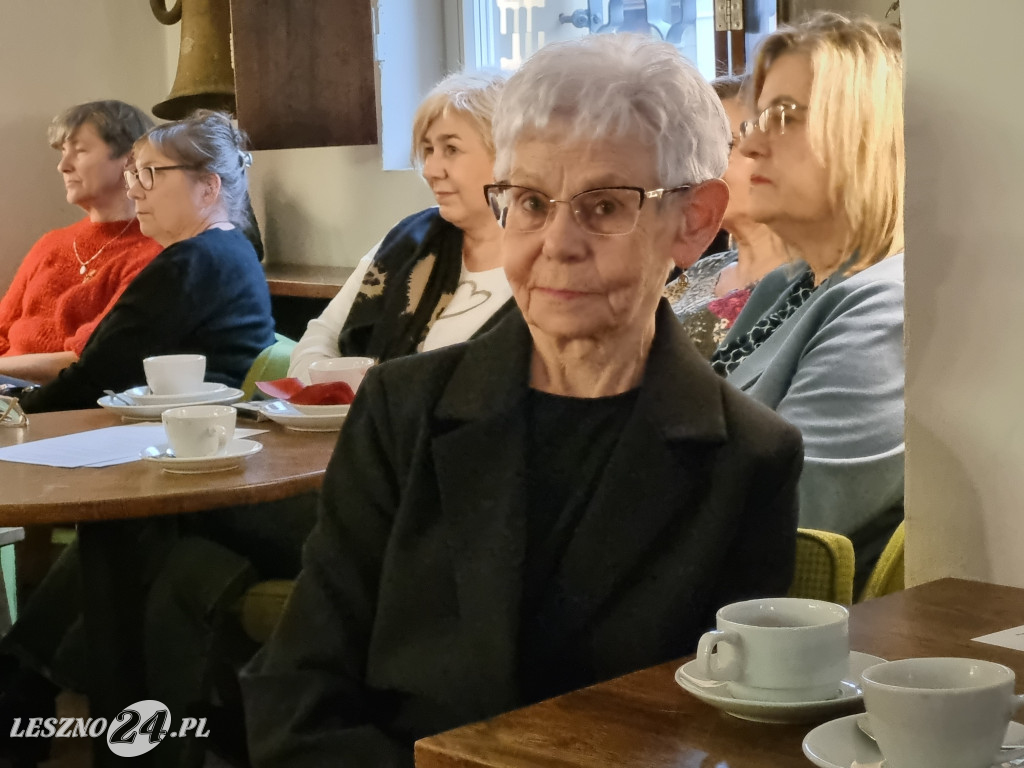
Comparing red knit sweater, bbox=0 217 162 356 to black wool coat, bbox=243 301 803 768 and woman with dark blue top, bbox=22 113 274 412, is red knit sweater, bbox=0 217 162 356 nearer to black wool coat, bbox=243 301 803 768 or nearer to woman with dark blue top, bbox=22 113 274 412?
woman with dark blue top, bbox=22 113 274 412

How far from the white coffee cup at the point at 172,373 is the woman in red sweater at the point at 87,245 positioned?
1.45 metres

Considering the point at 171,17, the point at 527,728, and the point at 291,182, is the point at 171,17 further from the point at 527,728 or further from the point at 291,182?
the point at 527,728

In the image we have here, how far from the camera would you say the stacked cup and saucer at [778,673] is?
2.68 feet

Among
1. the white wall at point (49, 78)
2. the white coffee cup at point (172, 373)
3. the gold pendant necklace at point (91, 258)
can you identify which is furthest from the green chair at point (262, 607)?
the white wall at point (49, 78)

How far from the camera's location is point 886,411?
1.64m

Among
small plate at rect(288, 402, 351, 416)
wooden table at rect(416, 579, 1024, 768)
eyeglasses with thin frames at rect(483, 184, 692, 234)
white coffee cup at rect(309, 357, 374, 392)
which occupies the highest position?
eyeglasses with thin frames at rect(483, 184, 692, 234)

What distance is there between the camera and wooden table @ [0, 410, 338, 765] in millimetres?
1634

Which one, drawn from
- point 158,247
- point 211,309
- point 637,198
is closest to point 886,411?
point 637,198

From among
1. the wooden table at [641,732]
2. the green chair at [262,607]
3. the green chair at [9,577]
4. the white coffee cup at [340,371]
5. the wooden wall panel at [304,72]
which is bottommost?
the green chair at [9,577]

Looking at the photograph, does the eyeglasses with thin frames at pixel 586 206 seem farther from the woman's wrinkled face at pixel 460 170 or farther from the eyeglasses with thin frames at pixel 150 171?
the eyeglasses with thin frames at pixel 150 171

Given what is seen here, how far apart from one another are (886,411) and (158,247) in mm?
2569

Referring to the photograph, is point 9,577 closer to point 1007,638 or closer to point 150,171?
point 150,171

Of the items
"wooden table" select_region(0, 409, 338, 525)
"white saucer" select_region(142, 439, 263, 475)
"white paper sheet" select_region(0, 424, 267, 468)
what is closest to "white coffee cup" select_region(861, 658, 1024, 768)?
"wooden table" select_region(0, 409, 338, 525)

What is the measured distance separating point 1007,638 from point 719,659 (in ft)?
0.83
